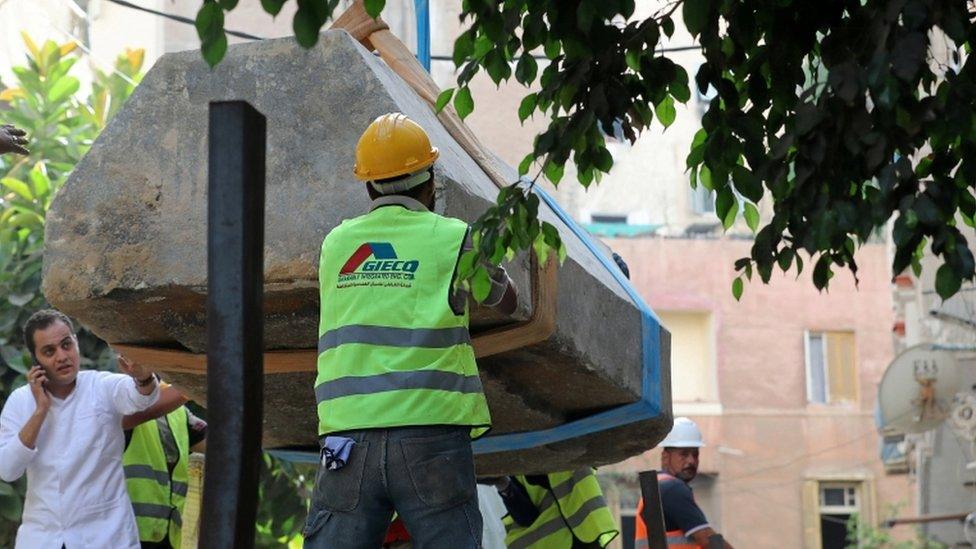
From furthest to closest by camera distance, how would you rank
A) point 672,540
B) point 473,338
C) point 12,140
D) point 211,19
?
point 672,540 → point 12,140 → point 473,338 → point 211,19

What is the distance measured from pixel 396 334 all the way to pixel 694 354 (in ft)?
83.3

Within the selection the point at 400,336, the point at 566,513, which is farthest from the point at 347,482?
the point at 566,513

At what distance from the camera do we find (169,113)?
5.49 m

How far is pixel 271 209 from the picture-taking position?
5293mm

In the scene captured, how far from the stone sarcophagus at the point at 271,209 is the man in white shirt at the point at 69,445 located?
865mm

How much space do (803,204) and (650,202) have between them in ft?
→ 86.3

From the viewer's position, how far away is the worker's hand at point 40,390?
6.64m

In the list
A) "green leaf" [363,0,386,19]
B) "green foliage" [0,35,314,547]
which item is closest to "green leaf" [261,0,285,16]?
"green leaf" [363,0,386,19]

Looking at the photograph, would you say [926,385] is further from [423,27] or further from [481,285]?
[481,285]

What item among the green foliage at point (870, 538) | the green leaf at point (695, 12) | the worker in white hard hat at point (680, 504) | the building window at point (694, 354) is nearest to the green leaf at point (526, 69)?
the green leaf at point (695, 12)

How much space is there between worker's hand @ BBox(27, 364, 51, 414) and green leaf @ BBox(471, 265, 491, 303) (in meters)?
2.78

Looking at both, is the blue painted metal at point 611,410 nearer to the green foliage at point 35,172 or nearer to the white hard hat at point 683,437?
the green foliage at point 35,172

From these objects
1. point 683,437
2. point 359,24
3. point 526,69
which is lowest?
point 683,437

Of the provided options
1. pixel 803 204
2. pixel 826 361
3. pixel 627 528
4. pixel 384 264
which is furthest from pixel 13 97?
pixel 826 361
